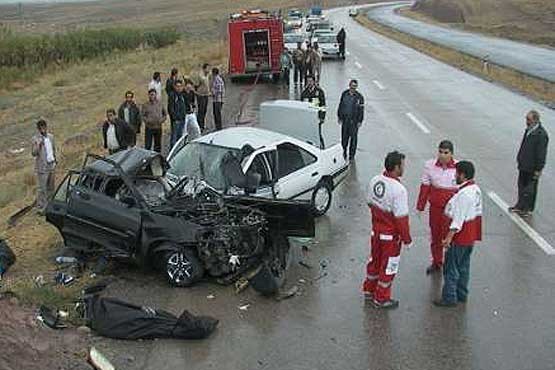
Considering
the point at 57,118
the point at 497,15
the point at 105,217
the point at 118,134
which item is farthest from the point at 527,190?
the point at 497,15

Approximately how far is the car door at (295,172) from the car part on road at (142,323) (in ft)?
12.5

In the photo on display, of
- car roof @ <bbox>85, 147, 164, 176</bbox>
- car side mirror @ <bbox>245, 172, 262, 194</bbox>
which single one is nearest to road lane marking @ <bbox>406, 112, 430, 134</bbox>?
car side mirror @ <bbox>245, 172, 262, 194</bbox>

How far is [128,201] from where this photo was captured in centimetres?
974

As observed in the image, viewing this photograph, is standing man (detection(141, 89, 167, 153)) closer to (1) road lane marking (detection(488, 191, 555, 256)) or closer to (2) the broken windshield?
(2) the broken windshield

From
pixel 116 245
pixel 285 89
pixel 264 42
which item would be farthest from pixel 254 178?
pixel 264 42

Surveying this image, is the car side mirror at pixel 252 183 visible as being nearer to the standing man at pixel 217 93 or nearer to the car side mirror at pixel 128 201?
the car side mirror at pixel 128 201

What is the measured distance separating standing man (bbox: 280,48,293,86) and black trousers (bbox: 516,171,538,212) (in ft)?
56.2

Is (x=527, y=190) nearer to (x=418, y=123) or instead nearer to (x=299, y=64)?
(x=418, y=123)

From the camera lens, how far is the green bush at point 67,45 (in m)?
46.8

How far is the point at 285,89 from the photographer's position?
28094 mm

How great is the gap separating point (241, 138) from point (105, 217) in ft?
10.2

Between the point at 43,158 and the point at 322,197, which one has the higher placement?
the point at 43,158

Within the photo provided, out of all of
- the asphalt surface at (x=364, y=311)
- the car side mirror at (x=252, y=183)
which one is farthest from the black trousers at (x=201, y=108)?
the car side mirror at (x=252, y=183)

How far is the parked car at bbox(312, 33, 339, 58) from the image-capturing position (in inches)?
1558
